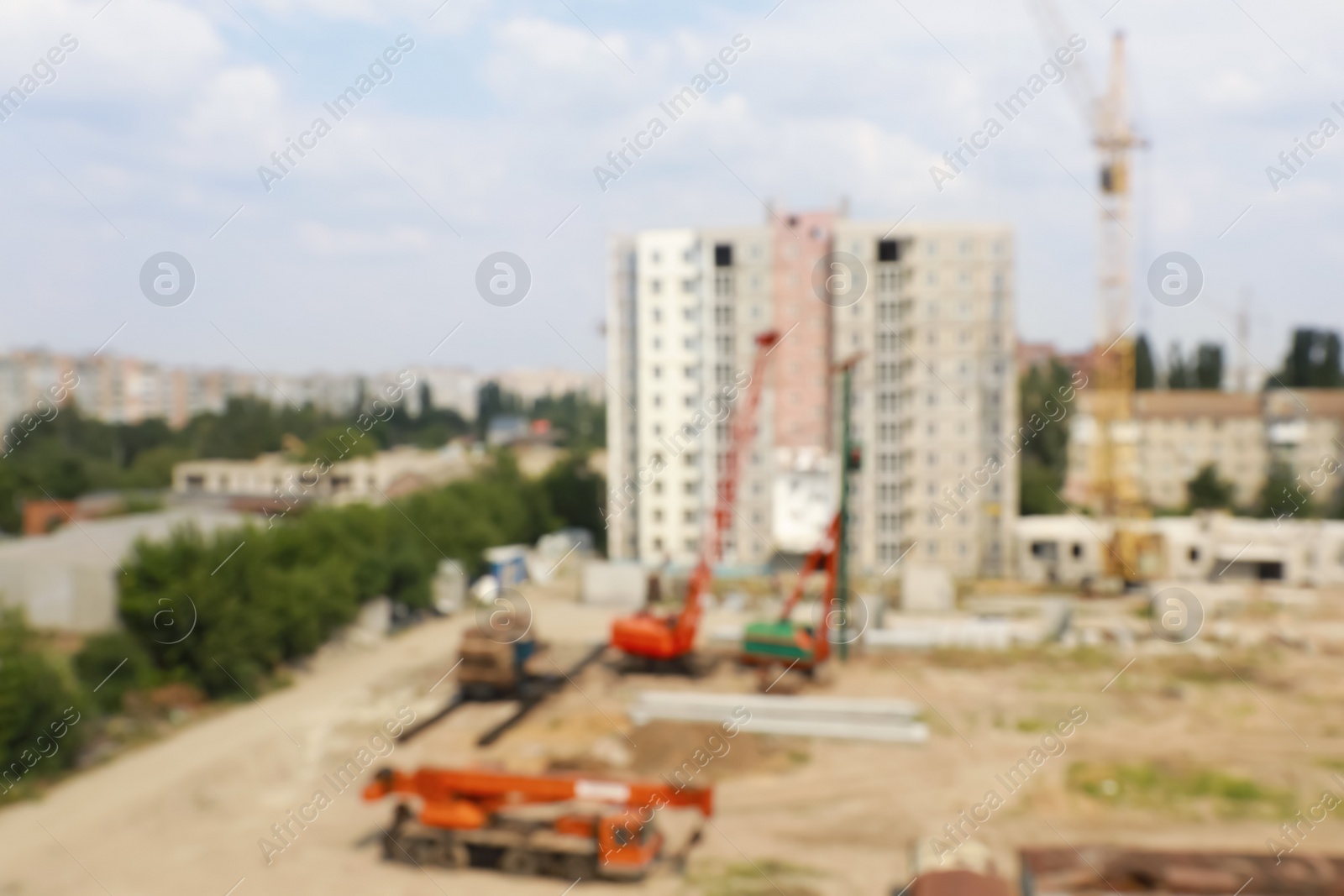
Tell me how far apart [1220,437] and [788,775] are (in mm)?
48849

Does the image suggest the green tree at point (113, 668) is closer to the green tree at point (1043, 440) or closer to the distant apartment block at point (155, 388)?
the green tree at point (1043, 440)

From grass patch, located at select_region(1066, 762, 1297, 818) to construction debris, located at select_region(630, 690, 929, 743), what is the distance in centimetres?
285

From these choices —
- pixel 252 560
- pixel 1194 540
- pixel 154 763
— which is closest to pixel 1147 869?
pixel 154 763

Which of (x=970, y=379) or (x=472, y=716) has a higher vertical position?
(x=970, y=379)

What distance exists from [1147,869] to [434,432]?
7857cm

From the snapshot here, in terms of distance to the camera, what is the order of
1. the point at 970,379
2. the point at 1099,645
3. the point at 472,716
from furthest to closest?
the point at 970,379 → the point at 1099,645 → the point at 472,716

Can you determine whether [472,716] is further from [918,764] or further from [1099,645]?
[1099,645]

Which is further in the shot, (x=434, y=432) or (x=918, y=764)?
(x=434, y=432)

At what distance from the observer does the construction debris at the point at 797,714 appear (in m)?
16.3

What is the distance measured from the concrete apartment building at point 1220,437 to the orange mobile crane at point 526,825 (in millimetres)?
46265

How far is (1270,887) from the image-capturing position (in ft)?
29.9

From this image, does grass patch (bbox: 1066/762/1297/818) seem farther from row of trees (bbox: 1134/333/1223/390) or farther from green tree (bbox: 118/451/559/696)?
row of trees (bbox: 1134/333/1223/390)

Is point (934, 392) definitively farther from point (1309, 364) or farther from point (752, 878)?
point (1309, 364)

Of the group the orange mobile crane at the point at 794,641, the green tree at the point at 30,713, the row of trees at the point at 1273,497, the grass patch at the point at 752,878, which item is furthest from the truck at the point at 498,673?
the row of trees at the point at 1273,497
